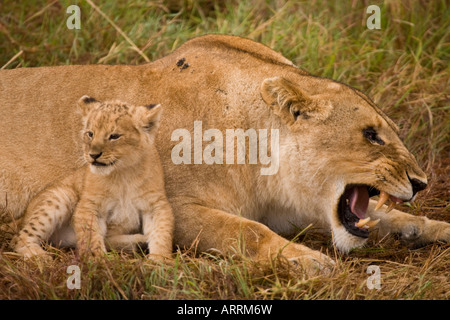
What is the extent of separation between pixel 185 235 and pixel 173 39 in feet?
8.78

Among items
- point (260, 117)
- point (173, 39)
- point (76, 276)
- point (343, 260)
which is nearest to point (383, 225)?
point (343, 260)

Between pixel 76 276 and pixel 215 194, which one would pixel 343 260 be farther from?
pixel 76 276

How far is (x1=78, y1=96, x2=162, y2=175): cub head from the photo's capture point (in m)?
3.40

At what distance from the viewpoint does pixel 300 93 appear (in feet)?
12.0

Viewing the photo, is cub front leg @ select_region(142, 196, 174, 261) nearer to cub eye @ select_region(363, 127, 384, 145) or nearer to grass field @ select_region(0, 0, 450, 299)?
grass field @ select_region(0, 0, 450, 299)

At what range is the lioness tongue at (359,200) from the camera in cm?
375

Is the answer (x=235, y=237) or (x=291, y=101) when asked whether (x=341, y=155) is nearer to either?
(x=291, y=101)

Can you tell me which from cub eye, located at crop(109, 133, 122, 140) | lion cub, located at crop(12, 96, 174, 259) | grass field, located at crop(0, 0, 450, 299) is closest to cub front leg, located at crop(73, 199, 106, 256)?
lion cub, located at crop(12, 96, 174, 259)

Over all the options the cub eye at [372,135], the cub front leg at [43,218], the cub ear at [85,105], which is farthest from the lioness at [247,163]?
the cub ear at [85,105]

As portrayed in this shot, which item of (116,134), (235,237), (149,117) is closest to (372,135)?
(235,237)

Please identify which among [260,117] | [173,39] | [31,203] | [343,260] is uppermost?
[173,39]

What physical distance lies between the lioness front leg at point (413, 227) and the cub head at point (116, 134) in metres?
1.44

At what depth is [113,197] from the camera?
3.60 meters

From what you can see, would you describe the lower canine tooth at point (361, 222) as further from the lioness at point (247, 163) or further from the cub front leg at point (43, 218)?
the cub front leg at point (43, 218)
